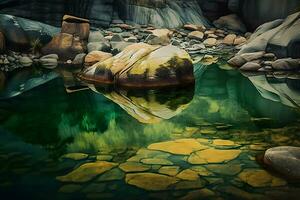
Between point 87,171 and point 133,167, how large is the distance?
563 millimetres

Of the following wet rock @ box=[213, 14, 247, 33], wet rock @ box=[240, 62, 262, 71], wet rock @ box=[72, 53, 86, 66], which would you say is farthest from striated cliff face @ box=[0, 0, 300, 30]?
wet rock @ box=[240, 62, 262, 71]

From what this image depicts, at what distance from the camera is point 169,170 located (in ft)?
16.2

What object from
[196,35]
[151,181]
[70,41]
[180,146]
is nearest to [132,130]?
[180,146]

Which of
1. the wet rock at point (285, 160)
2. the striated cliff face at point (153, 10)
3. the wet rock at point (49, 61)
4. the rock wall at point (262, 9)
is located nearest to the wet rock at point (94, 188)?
the wet rock at point (285, 160)

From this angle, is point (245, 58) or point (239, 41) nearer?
point (245, 58)

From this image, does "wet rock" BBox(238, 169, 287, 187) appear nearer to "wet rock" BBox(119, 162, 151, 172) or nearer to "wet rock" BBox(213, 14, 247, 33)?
"wet rock" BBox(119, 162, 151, 172)

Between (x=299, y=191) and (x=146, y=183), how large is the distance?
1624mm

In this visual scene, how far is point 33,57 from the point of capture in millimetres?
15633

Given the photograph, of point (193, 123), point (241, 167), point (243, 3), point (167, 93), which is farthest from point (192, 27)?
point (241, 167)

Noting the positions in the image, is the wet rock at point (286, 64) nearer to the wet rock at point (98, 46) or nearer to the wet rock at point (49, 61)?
the wet rock at point (98, 46)

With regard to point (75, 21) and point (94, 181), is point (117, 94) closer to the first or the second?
point (94, 181)

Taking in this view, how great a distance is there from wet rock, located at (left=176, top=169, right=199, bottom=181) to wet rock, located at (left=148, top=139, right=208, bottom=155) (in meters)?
0.65

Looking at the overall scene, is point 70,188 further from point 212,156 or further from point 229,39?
point 229,39

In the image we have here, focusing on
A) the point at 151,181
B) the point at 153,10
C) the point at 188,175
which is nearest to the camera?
the point at 151,181
